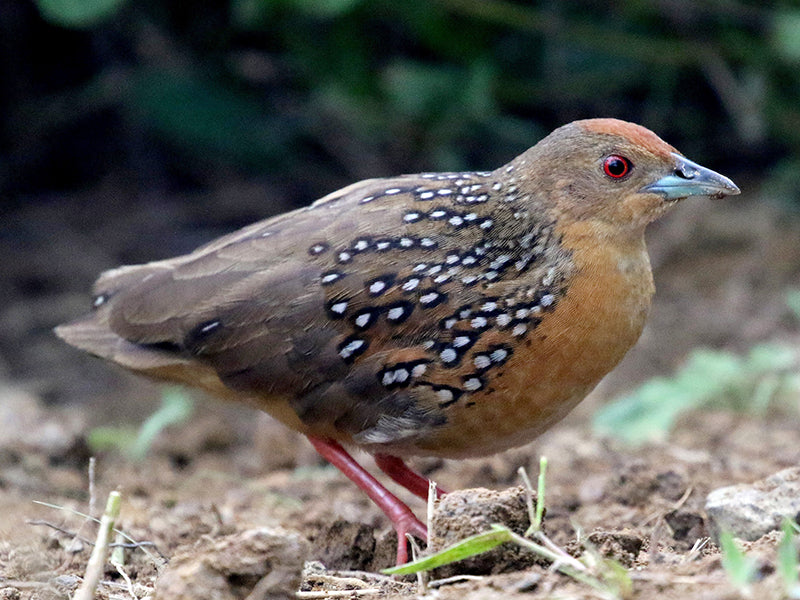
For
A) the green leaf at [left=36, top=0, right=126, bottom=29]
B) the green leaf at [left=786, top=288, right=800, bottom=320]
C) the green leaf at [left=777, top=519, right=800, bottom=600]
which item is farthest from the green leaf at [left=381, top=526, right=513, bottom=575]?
the green leaf at [left=36, top=0, right=126, bottom=29]

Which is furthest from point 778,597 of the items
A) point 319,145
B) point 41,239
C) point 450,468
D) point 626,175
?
point 41,239

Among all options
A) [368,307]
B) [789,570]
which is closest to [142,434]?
[368,307]

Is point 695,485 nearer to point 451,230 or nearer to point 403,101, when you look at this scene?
point 451,230

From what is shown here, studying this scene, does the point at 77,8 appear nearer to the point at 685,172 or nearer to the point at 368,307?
the point at 368,307

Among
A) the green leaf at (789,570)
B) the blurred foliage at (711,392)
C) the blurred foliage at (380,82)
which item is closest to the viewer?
the green leaf at (789,570)

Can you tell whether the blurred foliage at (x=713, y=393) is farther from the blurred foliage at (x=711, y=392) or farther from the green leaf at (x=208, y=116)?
the green leaf at (x=208, y=116)

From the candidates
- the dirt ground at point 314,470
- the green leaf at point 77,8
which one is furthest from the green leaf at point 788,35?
the green leaf at point 77,8

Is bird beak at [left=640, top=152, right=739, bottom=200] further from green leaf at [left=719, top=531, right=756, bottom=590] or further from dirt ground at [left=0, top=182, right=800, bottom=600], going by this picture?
green leaf at [left=719, top=531, right=756, bottom=590]
